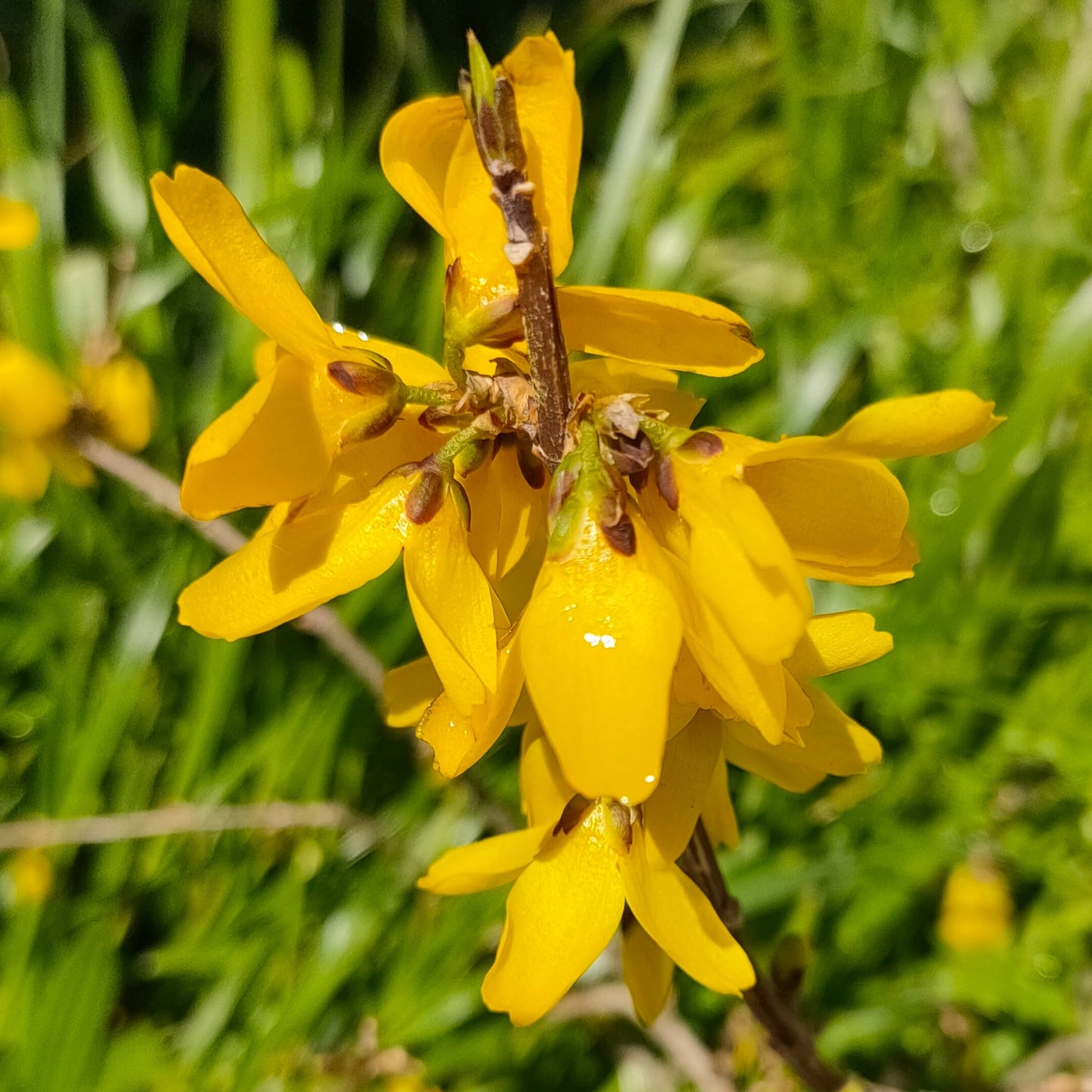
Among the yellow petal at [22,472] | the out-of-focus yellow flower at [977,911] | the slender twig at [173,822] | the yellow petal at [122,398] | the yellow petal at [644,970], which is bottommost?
the out-of-focus yellow flower at [977,911]

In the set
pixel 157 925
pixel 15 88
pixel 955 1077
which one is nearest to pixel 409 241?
pixel 15 88

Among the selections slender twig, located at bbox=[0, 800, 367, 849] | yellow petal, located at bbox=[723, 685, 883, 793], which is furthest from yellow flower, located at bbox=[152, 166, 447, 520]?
slender twig, located at bbox=[0, 800, 367, 849]

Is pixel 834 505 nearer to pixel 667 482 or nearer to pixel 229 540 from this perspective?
pixel 667 482

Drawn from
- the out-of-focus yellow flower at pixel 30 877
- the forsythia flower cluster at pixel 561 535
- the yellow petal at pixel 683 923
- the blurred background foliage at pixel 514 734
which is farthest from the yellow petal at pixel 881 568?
the out-of-focus yellow flower at pixel 30 877

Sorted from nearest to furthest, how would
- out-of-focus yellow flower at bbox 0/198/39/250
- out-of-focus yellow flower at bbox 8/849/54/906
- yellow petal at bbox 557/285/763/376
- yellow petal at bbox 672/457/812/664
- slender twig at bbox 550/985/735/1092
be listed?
1. yellow petal at bbox 672/457/812/664
2. yellow petal at bbox 557/285/763/376
3. slender twig at bbox 550/985/735/1092
4. out-of-focus yellow flower at bbox 0/198/39/250
5. out-of-focus yellow flower at bbox 8/849/54/906

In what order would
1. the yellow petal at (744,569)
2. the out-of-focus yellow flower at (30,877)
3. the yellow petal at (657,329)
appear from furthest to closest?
the out-of-focus yellow flower at (30,877) → the yellow petal at (657,329) → the yellow petal at (744,569)

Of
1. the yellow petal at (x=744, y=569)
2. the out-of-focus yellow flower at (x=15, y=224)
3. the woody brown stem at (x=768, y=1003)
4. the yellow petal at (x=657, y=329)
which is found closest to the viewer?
the yellow petal at (x=744, y=569)

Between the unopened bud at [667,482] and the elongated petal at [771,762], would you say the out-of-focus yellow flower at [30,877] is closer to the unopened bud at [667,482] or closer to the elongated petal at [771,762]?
the elongated petal at [771,762]

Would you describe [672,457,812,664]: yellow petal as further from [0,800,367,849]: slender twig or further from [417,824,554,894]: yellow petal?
[0,800,367,849]: slender twig
